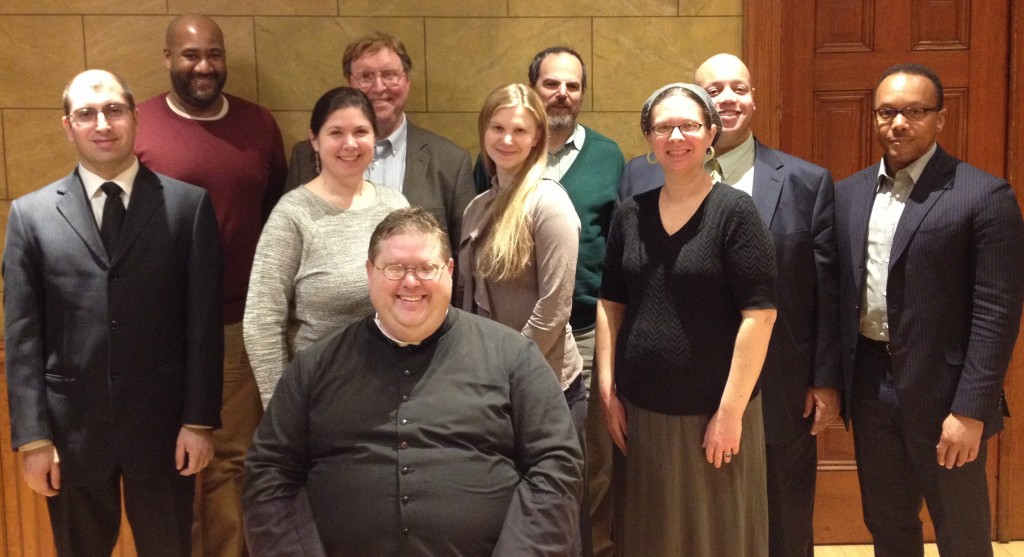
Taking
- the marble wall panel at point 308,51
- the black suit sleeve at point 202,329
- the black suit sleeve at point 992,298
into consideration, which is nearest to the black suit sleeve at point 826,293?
the black suit sleeve at point 992,298

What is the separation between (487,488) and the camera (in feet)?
6.88

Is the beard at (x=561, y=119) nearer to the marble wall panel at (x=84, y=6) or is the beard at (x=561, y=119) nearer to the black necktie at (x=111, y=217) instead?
the black necktie at (x=111, y=217)

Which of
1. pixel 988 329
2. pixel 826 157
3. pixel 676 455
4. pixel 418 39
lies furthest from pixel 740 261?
pixel 418 39

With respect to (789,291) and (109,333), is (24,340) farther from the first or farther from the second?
(789,291)

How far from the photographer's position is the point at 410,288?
2.12 m

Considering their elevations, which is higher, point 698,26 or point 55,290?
point 698,26

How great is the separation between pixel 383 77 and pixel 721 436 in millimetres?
1621

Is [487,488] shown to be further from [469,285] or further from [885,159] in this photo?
[885,159]

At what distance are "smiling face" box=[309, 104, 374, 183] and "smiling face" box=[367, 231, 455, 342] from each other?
56 centimetres

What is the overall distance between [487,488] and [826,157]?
6.92ft

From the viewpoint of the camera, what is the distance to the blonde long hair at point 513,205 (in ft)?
8.59

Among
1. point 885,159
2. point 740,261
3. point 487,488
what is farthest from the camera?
point 885,159

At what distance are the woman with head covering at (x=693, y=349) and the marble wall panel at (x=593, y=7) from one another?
3.95ft

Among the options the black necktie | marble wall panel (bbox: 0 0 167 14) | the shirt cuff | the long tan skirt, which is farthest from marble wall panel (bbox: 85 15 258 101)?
the long tan skirt
